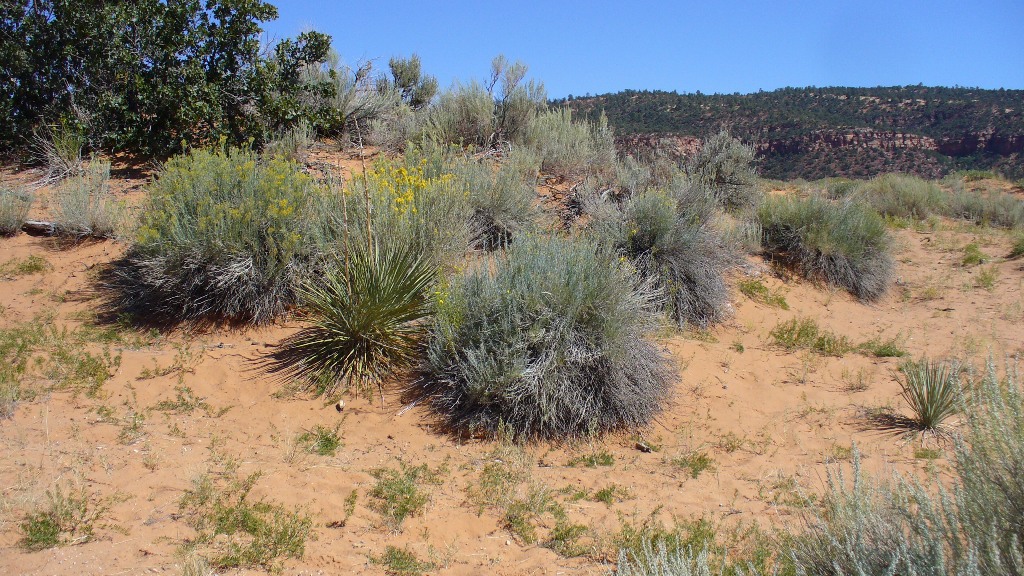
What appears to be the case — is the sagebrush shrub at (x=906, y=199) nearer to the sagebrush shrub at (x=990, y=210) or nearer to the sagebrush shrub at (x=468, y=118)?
the sagebrush shrub at (x=990, y=210)

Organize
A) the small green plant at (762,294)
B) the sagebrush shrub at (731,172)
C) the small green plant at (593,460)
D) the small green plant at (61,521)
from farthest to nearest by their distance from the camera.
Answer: the sagebrush shrub at (731,172)
the small green plant at (762,294)
the small green plant at (593,460)
the small green plant at (61,521)

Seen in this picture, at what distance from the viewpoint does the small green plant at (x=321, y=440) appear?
183 inches

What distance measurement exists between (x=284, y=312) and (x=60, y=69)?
631cm

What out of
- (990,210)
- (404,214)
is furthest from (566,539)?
(990,210)

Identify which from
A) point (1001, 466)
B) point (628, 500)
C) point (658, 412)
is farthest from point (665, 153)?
point (1001, 466)

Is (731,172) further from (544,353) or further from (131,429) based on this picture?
(131,429)

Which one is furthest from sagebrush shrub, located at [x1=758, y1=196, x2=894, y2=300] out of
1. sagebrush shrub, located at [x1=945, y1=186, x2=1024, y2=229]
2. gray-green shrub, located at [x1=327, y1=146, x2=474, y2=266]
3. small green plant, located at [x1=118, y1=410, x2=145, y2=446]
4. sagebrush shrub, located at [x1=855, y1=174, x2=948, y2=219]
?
small green plant, located at [x1=118, y1=410, x2=145, y2=446]

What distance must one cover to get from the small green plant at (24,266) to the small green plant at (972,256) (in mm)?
12785

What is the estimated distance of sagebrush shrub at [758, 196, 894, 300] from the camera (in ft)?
30.5

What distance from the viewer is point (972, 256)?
34.2 ft

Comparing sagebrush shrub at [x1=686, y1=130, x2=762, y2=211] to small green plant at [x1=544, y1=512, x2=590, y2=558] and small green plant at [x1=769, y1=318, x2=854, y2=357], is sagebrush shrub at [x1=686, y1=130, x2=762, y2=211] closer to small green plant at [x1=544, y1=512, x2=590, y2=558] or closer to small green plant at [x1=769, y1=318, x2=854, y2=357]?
small green plant at [x1=769, y1=318, x2=854, y2=357]

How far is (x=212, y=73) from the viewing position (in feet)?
31.0

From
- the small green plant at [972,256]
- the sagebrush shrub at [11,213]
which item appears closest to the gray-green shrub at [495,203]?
the sagebrush shrub at [11,213]

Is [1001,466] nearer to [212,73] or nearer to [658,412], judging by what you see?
[658,412]
